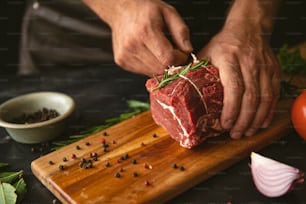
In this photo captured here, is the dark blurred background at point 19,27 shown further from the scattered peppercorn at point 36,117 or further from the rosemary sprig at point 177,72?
the scattered peppercorn at point 36,117

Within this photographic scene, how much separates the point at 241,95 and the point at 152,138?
1.69ft

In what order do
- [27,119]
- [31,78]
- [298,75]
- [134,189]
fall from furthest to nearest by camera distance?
[31,78] → [298,75] → [27,119] → [134,189]

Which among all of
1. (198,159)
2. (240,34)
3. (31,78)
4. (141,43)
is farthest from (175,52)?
(31,78)

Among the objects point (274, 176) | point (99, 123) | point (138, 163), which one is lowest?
point (99, 123)

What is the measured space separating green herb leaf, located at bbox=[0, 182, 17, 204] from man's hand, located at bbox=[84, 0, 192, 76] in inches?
36.3

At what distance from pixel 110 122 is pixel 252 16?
1.02 m

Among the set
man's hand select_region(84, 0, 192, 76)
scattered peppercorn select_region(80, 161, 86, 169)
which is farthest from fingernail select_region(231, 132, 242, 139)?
scattered peppercorn select_region(80, 161, 86, 169)

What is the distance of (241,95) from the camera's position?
86.0 inches

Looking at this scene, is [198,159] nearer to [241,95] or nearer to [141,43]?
[241,95]

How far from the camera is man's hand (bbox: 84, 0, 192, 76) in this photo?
2225 mm

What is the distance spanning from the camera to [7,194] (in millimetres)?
1904

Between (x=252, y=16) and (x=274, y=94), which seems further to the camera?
(x=252, y=16)

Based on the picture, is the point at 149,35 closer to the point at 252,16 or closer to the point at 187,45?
the point at 187,45

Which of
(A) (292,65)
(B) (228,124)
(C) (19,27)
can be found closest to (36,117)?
(B) (228,124)
